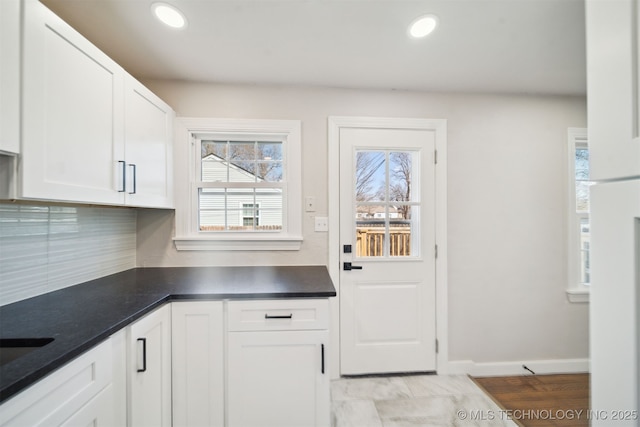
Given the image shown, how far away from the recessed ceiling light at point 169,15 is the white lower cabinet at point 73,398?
149 centimetres

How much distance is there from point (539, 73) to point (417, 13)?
117 centimetres

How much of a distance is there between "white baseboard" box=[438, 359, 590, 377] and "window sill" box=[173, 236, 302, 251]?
5.02 ft

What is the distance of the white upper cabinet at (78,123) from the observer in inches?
34.5

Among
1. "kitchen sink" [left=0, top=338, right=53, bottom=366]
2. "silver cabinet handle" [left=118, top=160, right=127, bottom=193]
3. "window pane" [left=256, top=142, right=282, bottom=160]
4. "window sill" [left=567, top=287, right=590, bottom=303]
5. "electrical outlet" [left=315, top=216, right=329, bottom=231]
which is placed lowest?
"window sill" [left=567, top=287, right=590, bottom=303]

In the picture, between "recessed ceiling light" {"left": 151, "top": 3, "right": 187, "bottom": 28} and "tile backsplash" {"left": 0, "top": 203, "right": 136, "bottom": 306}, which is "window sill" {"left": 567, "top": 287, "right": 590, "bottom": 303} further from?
"tile backsplash" {"left": 0, "top": 203, "right": 136, "bottom": 306}

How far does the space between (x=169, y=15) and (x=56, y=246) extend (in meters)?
1.31

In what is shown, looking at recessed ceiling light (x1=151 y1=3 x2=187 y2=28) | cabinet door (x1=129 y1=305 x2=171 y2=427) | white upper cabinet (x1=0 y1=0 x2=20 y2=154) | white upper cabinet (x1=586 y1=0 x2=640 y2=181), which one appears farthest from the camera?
recessed ceiling light (x1=151 y1=3 x2=187 y2=28)

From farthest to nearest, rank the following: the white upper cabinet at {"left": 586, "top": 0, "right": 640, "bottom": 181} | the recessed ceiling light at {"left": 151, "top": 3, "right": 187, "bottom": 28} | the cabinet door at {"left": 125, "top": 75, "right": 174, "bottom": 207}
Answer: the cabinet door at {"left": 125, "top": 75, "right": 174, "bottom": 207}
the recessed ceiling light at {"left": 151, "top": 3, "right": 187, "bottom": 28}
the white upper cabinet at {"left": 586, "top": 0, "right": 640, "bottom": 181}

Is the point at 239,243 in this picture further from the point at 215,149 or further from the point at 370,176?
the point at 370,176

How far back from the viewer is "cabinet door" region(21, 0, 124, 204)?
0.87 metres

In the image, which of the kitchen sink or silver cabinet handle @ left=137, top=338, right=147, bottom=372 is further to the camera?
silver cabinet handle @ left=137, top=338, right=147, bottom=372

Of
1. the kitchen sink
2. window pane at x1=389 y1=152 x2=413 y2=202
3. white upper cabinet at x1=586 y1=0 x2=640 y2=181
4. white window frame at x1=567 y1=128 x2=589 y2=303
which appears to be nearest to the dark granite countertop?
the kitchen sink

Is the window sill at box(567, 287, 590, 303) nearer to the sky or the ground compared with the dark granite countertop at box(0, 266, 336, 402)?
nearer to the ground

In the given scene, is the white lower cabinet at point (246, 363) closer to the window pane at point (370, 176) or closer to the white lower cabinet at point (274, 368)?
the white lower cabinet at point (274, 368)
